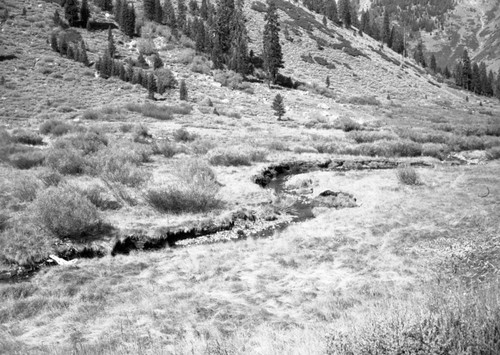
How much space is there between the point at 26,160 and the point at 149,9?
66045mm

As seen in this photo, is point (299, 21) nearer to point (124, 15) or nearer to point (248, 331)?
point (124, 15)

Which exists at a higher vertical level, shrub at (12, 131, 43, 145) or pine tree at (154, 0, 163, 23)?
pine tree at (154, 0, 163, 23)

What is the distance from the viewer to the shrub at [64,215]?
504 inches

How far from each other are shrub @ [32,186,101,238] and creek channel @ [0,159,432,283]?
0.67 metres

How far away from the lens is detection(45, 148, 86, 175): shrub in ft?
63.1

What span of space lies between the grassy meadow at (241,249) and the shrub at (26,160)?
0.24ft

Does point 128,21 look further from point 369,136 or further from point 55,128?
point 369,136

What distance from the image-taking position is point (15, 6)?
6303cm

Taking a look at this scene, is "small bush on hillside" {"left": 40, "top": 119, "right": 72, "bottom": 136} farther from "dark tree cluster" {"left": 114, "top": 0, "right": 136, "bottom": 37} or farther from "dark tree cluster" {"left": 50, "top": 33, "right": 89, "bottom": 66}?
"dark tree cluster" {"left": 114, "top": 0, "right": 136, "bottom": 37}

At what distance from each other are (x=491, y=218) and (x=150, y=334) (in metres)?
11.9

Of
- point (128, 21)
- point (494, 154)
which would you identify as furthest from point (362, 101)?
point (128, 21)

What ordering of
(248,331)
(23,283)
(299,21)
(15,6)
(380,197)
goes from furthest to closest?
1. (299,21)
2. (15,6)
3. (380,197)
4. (23,283)
5. (248,331)

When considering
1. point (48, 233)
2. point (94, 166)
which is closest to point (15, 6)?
point (94, 166)

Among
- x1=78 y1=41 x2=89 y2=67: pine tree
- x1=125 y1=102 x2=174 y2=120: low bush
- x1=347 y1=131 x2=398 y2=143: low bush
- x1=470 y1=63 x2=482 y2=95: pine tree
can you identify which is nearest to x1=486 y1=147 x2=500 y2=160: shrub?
x1=347 y1=131 x2=398 y2=143: low bush
